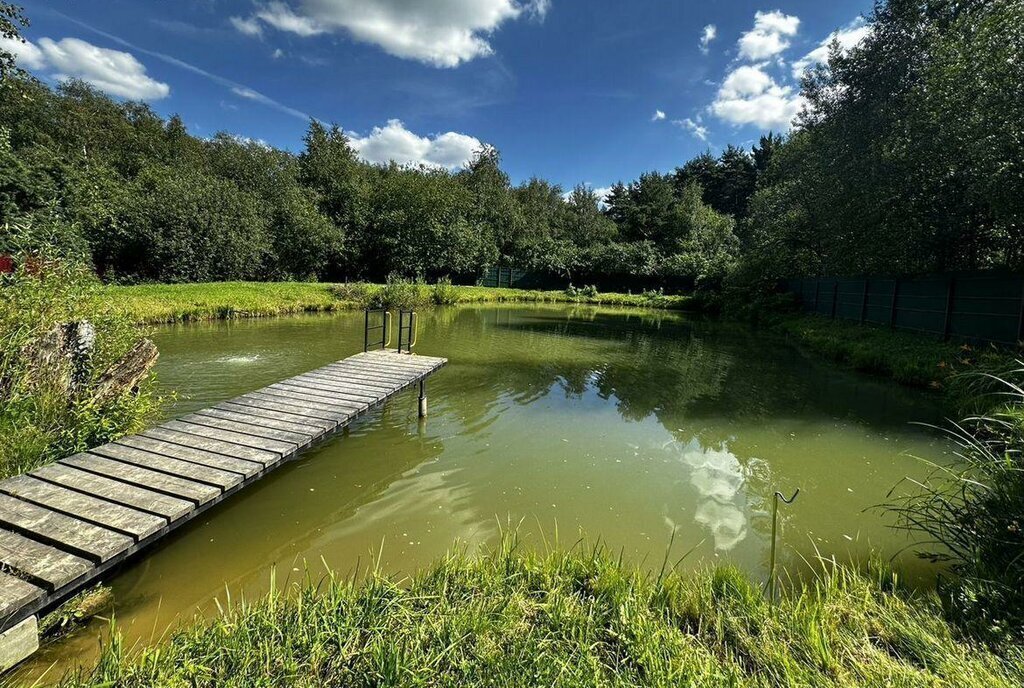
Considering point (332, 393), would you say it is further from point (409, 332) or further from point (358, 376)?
point (409, 332)

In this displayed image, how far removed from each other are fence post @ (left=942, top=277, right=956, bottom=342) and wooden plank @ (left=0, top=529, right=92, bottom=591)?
1495cm

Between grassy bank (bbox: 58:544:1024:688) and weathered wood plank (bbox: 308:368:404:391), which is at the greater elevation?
weathered wood plank (bbox: 308:368:404:391)

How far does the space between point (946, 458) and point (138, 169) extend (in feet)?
118

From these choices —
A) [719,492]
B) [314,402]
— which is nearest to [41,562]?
[314,402]

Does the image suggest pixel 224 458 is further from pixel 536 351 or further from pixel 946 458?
pixel 536 351

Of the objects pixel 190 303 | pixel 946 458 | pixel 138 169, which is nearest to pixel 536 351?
pixel 946 458

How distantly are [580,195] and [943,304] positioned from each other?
41.1m

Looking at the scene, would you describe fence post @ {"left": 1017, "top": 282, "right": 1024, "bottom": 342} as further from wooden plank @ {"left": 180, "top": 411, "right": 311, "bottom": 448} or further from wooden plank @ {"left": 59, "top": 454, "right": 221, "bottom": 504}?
wooden plank @ {"left": 59, "top": 454, "right": 221, "bottom": 504}

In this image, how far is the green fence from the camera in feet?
29.6

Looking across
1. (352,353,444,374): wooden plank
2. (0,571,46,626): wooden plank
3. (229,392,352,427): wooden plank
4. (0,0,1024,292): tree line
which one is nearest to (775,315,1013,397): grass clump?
(0,0,1024,292): tree line

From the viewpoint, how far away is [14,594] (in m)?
1.90

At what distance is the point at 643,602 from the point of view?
2309mm

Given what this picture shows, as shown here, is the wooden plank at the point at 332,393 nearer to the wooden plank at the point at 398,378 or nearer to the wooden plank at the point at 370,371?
the wooden plank at the point at 398,378

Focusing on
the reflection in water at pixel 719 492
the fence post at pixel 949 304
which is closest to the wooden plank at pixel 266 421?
the reflection in water at pixel 719 492
